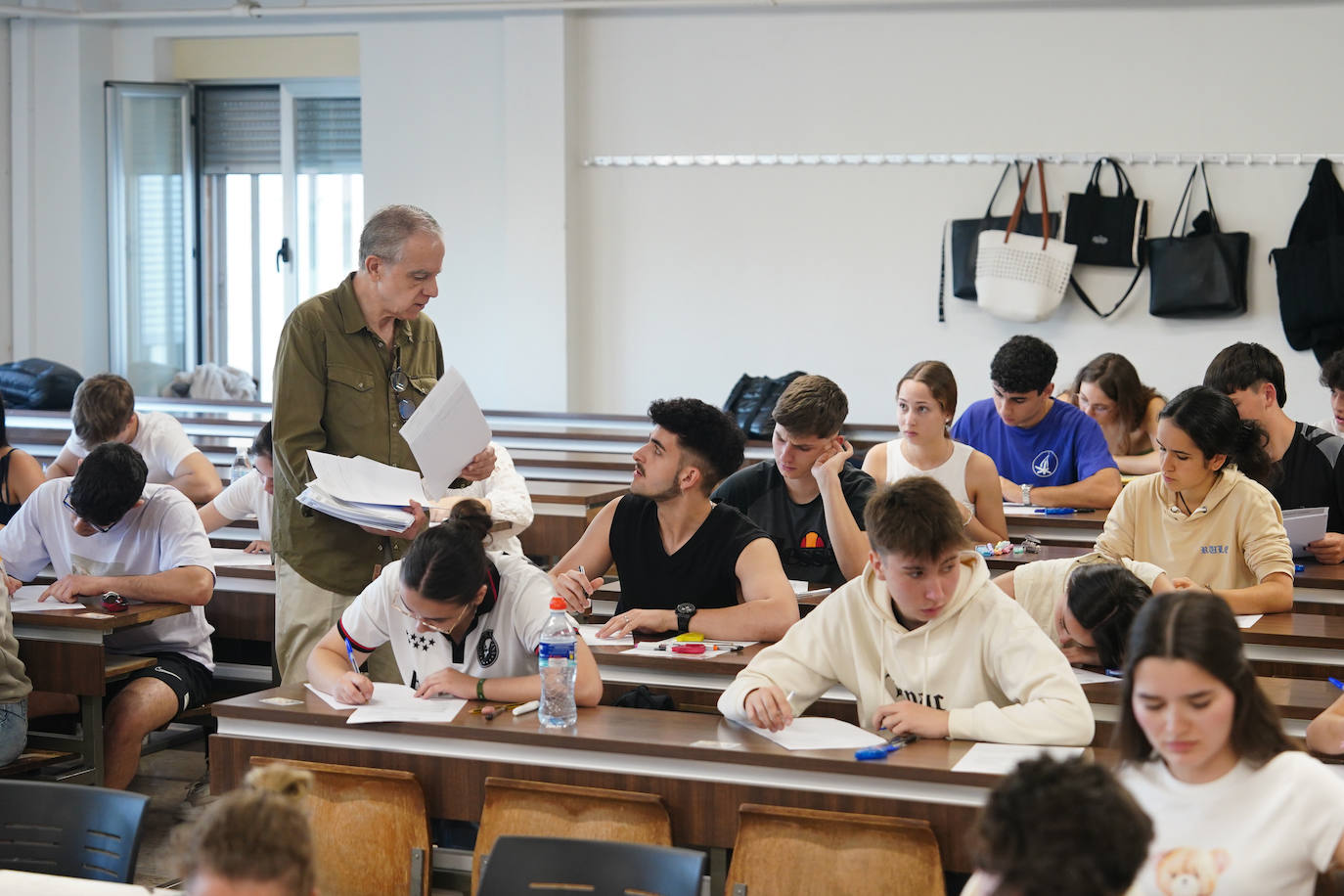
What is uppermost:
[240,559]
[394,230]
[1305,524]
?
[394,230]

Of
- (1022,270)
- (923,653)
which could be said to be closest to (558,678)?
(923,653)

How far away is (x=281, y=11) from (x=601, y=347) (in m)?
2.96

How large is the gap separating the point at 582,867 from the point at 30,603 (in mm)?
2442

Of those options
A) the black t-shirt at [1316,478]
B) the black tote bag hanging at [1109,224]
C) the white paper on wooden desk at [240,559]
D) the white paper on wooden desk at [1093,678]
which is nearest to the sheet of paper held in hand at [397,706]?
the white paper on wooden desk at [1093,678]

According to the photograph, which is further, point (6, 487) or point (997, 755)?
point (6, 487)

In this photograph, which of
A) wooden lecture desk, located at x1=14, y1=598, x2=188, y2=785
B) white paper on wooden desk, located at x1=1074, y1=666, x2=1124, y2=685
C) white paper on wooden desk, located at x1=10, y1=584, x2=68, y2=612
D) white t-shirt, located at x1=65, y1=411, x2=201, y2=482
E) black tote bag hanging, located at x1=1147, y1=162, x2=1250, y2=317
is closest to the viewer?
white paper on wooden desk, located at x1=1074, y1=666, x2=1124, y2=685

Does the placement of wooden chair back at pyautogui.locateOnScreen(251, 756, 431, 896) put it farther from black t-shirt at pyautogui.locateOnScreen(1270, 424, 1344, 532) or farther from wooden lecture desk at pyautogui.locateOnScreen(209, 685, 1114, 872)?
black t-shirt at pyautogui.locateOnScreen(1270, 424, 1344, 532)

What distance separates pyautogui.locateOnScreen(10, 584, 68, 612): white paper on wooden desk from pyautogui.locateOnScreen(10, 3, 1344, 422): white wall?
4679mm

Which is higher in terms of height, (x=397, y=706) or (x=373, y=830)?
(x=397, y=706)

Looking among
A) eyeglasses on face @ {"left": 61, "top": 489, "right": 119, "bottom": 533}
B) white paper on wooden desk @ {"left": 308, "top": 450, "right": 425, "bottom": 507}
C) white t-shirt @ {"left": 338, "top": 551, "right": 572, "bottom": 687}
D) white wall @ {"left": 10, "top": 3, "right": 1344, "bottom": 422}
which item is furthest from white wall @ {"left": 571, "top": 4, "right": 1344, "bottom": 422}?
white t-shirt @ {"left": 338, "top": 551, "right": 572, "bottom": 687}

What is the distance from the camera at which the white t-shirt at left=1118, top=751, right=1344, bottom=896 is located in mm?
1871

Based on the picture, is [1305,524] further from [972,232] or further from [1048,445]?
[972,232]

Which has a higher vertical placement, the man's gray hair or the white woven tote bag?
the white woven tote bag

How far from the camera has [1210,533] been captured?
337cm
